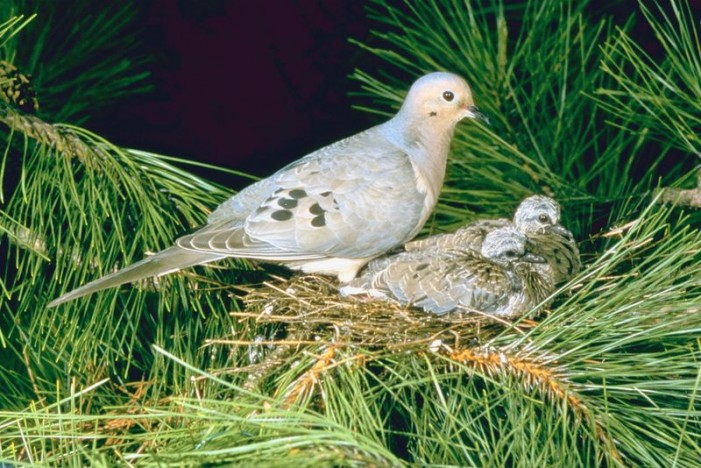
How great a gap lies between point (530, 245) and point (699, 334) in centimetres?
93

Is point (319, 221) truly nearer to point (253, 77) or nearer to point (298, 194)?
point (298, 194)

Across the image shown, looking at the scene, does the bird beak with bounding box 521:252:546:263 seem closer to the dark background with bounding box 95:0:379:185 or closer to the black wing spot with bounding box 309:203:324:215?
the black wing spot with bounding box 309:203:324:215

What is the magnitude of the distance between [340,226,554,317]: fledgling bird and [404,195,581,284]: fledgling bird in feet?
0.13

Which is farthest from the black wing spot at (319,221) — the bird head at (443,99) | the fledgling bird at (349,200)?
the bird head at (443,99)

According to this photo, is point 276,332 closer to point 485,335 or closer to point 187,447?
point 485,335

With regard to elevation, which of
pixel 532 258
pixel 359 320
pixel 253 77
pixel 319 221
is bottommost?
pixel 532 258

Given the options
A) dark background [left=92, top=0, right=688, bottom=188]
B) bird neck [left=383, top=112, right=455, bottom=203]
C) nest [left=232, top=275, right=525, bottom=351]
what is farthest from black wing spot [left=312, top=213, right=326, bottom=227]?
dark background [left=92, top=0, right=688, bottom=188]

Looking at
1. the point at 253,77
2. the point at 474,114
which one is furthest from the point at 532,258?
the point at 253,77

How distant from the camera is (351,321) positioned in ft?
7.01

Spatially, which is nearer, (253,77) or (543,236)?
(543,236)

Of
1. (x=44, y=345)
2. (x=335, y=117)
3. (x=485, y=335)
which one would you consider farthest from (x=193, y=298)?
(x=335, y=117)

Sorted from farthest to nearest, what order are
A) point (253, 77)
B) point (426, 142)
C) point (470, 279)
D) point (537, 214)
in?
point (253, 77), point (426, 142), point (537, 214), point (470, 279)

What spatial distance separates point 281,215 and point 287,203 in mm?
40

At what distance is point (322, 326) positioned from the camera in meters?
2.21
